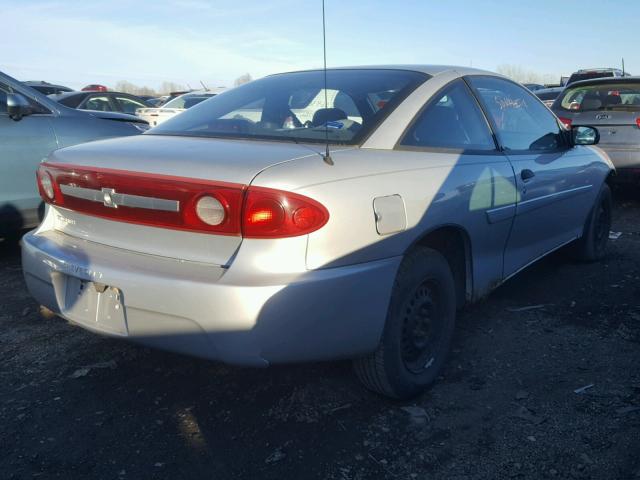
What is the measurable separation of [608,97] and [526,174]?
15.8ft

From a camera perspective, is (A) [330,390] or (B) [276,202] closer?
(B) [276,202]

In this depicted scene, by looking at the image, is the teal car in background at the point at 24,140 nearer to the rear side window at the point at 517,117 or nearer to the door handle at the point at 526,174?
the rear side window at the point at 517,117

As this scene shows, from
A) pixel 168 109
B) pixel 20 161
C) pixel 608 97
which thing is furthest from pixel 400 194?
pixel 168 109

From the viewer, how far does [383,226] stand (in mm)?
2391

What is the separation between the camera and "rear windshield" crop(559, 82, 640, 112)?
7.27 meters

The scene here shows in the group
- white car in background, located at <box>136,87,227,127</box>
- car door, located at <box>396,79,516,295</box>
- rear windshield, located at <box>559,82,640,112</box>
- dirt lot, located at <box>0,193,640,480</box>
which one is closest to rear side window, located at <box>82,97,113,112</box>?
white car in background, located at <box>136,87,227,127</box>

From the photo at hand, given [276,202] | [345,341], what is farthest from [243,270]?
[345,341]

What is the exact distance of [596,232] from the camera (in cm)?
488

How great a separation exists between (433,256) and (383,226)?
1.53ft

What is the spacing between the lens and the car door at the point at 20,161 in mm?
4582

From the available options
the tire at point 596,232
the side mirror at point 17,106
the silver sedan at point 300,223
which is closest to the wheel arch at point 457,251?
the silver sedan at point 300,223

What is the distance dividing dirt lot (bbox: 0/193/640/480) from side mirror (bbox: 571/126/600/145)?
1327 mm

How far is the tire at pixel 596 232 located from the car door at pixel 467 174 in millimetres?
1675

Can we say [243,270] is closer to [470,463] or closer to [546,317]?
[470,463]
